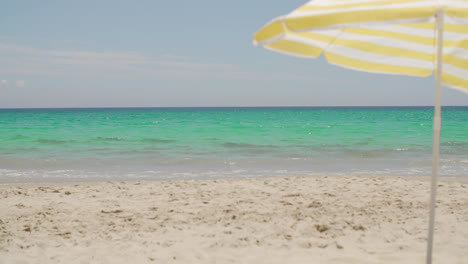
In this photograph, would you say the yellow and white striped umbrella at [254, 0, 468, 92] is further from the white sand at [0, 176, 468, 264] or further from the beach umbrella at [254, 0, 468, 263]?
the white sand at [0, 176, 468, 264]

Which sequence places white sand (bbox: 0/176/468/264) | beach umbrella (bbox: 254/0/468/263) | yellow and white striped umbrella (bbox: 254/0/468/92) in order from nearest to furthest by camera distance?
beach umbrella (bbox: 254/0/468/263)
yellow and white striped umbrella (bbox: 254/0/468/92)
white sand (bbox: 0/176/468/264)

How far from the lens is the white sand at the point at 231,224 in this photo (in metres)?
3.72

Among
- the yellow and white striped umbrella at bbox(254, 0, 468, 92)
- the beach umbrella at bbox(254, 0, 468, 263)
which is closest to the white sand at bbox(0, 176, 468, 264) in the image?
the beach umbrella at bbox(254, 0, 468, 263)

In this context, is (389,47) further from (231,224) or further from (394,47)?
(231,224)

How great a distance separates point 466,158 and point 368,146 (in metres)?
3.86

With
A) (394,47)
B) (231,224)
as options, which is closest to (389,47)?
(394,47)

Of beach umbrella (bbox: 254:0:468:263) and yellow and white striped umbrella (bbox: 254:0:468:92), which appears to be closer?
beach umbrella (bbox: 254:0:468:263)

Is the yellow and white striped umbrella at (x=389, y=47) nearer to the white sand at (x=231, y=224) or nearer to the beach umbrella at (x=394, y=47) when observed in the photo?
the beach umbrella at (x=394, y=47)

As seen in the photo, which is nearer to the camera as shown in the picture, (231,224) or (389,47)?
(389,47)

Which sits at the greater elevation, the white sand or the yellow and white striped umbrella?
the yellow and white striped umbrella

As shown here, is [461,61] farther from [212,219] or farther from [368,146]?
[368,146]

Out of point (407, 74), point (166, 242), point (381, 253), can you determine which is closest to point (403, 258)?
point (381, 253)

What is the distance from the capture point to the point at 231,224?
15.0 feet

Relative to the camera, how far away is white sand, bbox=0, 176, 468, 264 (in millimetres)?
3723
